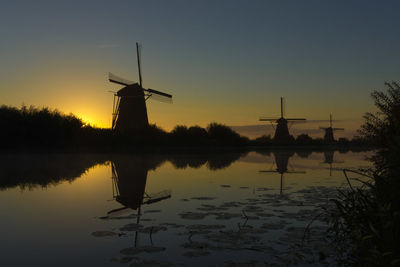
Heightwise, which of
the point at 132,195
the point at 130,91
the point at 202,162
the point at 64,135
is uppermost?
the point at 130,91

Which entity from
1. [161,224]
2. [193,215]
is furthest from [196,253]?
[193,215]

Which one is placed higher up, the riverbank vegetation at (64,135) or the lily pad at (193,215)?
the riverbank vegetation at (64,135)

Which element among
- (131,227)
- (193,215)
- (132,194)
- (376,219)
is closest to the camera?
(376,219)

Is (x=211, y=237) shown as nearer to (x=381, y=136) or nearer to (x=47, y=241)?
(x=47, y=241)

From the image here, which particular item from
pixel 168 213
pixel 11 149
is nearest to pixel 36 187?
pixel 168 213

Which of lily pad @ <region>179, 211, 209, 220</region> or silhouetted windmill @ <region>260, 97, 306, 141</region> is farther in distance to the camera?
silhouetted windmill @ <region>260, 97, 306, 141</region>

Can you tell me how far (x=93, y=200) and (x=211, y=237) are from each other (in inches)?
200

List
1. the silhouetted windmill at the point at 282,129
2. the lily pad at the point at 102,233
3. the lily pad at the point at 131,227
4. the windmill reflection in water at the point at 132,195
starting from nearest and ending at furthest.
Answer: the lily pad at the point at 102,233 < the lily pad at the point at 131,227 < the windmill reflection in water at the point at 132,195 < the silhouetted windmill at the point at 282,129

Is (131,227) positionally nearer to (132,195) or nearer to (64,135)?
(132,195)

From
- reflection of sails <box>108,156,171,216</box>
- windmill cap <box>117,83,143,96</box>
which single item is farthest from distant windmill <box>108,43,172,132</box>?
reflection of sails <box>108,156,171,216</box>

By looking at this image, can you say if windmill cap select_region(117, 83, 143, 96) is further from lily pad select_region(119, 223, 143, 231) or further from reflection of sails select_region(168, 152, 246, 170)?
lily pad select_region(119, 223, 143, 231)

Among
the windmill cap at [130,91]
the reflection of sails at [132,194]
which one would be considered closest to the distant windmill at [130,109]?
the windmill cap at [130,91]

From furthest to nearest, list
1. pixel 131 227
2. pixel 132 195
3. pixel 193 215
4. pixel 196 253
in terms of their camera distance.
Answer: pixel 132 195, pixel 193 215, pixel 131 227, pixel 196 253

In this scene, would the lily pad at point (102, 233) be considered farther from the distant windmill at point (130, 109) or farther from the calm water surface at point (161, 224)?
the distant windmill at point (130, 109)
